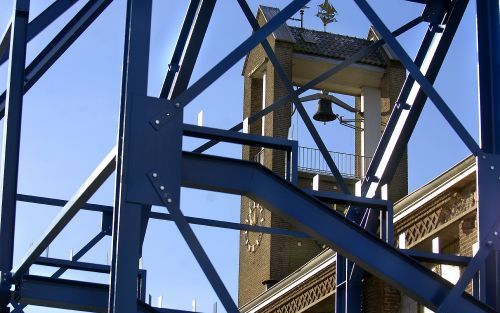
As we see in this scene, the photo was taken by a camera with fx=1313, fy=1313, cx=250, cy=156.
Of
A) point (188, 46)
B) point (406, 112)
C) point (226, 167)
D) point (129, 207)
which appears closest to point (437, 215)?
point (406, 112)

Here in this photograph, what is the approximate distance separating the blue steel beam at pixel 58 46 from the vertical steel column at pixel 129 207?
10.5ft

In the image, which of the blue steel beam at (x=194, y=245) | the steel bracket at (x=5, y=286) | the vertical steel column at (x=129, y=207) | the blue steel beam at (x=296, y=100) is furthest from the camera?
the blue steel beam at (x=296, y=100)

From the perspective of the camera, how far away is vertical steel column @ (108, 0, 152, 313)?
787 centimetres

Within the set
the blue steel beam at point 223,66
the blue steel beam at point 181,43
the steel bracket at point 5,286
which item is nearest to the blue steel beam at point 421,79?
the blue steel beam at point 223,66

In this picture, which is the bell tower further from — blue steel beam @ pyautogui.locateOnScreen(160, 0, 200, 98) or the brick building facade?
blue steel beam @ pyautogui.locateOnScreen(160, 0, 200, 98)

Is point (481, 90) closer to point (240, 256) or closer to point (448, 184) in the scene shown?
point (448, 184)

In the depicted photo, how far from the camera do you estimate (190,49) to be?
10.0 metres

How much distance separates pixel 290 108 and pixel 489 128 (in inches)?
1196

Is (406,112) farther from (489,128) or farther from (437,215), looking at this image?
(437,215)

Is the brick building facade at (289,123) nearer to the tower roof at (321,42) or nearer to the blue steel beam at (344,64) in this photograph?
the tower roof at (321,42)

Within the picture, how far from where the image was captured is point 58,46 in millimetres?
11961

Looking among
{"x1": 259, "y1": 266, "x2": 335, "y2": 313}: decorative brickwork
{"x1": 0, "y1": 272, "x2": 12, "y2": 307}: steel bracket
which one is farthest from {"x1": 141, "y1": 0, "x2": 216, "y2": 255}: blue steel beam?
{"x1": 259, "y1": 266, "x2": 335, "y2": 313}: decorative brickwork

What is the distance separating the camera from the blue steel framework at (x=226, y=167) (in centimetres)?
821

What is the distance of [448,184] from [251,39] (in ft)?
47.0
